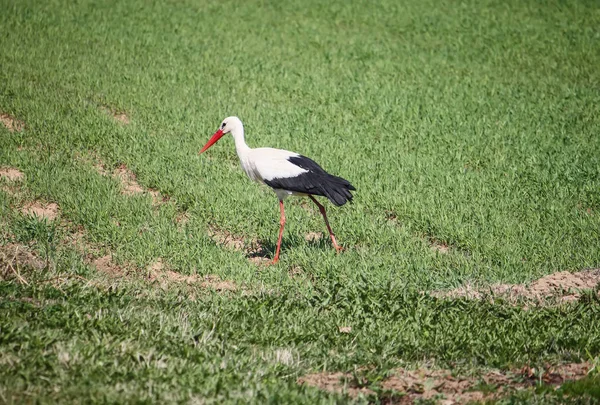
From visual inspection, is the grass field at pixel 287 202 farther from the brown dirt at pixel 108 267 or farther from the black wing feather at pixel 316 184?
the black wing feather at pixel 316 184

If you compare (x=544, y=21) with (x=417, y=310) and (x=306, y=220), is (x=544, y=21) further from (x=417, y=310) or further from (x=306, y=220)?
(x=417, y=310)

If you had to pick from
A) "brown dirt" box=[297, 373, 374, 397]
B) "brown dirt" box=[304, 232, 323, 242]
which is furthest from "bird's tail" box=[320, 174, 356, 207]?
"brown dirt" box=[297, 373, 374, 397]

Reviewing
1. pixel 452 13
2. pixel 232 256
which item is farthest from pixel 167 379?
pixel 452 13

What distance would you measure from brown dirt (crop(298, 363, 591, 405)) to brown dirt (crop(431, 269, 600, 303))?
1.39m

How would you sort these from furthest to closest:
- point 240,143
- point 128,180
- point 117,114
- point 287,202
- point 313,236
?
point 117,114 → point 128,180 → point 287,202 → point 313,236 → point 240,143

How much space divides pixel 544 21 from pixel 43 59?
13483mm

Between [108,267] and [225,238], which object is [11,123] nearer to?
[225,238]

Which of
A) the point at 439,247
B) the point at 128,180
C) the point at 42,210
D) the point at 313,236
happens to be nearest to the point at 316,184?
the point at 313,236

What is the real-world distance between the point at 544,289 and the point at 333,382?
3017 mm

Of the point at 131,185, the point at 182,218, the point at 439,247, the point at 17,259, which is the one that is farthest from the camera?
the point at 131,185

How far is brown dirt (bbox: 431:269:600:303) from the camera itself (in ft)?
24.8

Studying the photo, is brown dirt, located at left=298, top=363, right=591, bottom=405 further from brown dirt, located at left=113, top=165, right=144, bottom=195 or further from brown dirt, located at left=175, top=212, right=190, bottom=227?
brown dirt, located at left=113, top=165, right=144, bottom=195

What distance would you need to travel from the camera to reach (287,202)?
11.0 m

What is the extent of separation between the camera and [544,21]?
69.4ft
